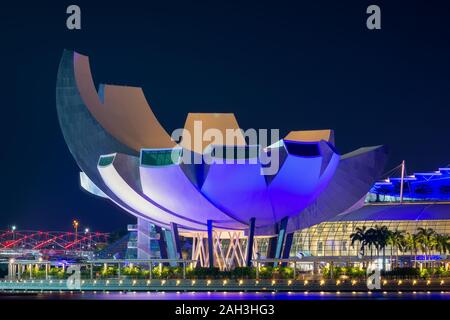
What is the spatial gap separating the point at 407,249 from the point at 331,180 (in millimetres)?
30148

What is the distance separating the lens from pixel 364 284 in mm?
85750

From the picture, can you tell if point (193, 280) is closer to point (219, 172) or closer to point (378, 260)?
point (219, 172)

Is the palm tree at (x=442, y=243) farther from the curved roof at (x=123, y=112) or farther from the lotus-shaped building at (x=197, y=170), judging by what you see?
the curved roof at (x=123, y=112)

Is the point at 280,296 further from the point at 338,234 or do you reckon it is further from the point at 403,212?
the point at 403,212

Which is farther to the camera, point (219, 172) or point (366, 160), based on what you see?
point (366, 160)

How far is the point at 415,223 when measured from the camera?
126062 millimetres

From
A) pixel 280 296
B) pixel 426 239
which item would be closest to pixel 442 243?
pixel 426 239

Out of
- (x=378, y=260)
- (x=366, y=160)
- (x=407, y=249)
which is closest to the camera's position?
(x=366, y=160)

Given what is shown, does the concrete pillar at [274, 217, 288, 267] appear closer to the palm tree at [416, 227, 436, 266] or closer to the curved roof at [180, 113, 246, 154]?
the curved roof at [180, 113, 246, 154]

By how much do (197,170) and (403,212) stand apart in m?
50.3

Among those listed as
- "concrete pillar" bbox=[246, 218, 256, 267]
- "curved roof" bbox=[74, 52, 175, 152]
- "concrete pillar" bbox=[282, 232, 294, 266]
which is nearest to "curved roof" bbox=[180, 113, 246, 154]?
"curved roof" bbox=[74, 52, 175, 152]
